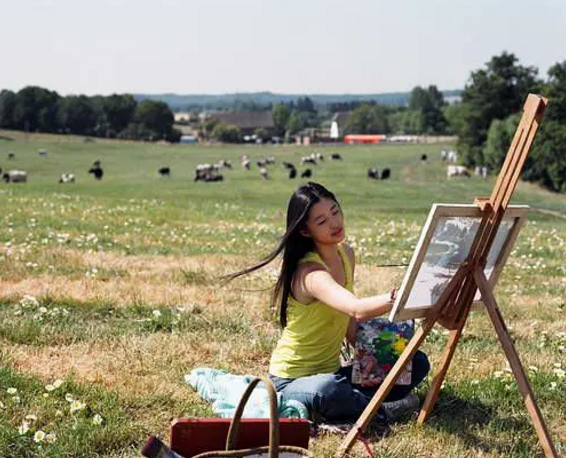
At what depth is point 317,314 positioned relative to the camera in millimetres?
5824

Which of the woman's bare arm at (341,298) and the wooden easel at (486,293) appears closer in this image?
the wooden easel at (486,293)

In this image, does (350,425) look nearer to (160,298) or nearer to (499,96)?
(160,298)

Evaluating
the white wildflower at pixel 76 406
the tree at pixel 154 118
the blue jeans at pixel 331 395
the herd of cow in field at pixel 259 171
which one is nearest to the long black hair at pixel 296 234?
the blue jeans at pixel 331 395

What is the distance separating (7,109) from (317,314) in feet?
461

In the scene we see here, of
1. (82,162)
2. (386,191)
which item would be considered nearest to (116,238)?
(386,191)

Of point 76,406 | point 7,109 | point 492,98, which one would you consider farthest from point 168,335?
point 7,109

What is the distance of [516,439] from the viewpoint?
17.6 feet

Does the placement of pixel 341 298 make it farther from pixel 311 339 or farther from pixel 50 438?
pixel 50 438

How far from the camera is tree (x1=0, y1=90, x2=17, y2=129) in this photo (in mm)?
137500

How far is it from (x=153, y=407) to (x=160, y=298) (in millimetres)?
3449

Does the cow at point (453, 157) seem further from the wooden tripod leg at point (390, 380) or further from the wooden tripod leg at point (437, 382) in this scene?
the wooden tripod leg at point (390, 380)

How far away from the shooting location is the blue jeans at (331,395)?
5.54 meters

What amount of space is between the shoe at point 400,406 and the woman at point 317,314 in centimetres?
7

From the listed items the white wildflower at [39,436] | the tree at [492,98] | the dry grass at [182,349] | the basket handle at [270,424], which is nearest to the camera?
the basket handle at [270,424]
